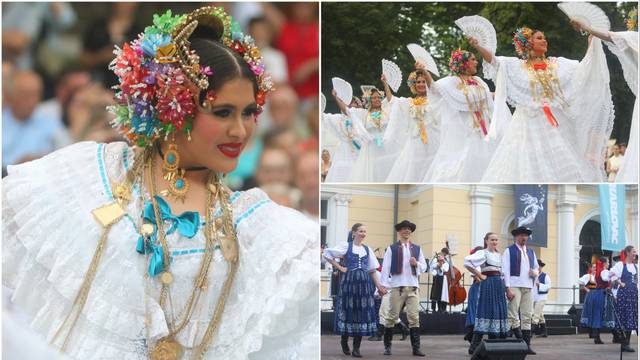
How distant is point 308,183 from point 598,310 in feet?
4.72

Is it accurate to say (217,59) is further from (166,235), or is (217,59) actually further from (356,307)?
(356,307)

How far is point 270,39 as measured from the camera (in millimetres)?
3256

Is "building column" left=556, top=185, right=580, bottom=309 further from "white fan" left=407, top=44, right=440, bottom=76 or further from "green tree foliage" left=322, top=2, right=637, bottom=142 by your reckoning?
"white fan" left=407, top=44, right=440, bottom=76

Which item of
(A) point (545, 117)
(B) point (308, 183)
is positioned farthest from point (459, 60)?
(B) point (308, 183)

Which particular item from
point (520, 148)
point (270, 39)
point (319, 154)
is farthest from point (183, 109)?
point (520, 148)

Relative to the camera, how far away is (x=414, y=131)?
3.66 meters

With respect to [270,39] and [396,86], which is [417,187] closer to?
[396,86]

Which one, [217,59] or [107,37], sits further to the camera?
[107,37]

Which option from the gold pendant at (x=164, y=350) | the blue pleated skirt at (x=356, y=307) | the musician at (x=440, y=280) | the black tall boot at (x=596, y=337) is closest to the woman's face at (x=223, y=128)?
the gold pendant at (x=164, y=350)

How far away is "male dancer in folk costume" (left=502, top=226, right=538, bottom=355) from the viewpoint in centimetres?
352

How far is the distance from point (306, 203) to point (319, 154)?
9.8 inches

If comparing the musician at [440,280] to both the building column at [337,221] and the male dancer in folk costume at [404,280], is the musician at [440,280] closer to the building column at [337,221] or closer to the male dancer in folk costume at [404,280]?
the male dancer in folk costume at [404,280]

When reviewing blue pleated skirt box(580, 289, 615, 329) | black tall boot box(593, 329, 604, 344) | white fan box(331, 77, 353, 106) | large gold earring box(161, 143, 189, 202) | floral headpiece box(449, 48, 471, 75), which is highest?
floral headpiece box(449, 48, 471, 75)

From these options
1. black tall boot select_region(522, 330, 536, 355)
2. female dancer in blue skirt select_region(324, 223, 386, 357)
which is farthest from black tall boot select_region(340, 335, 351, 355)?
black tall boot select_region(522, 330, 536, 355)
